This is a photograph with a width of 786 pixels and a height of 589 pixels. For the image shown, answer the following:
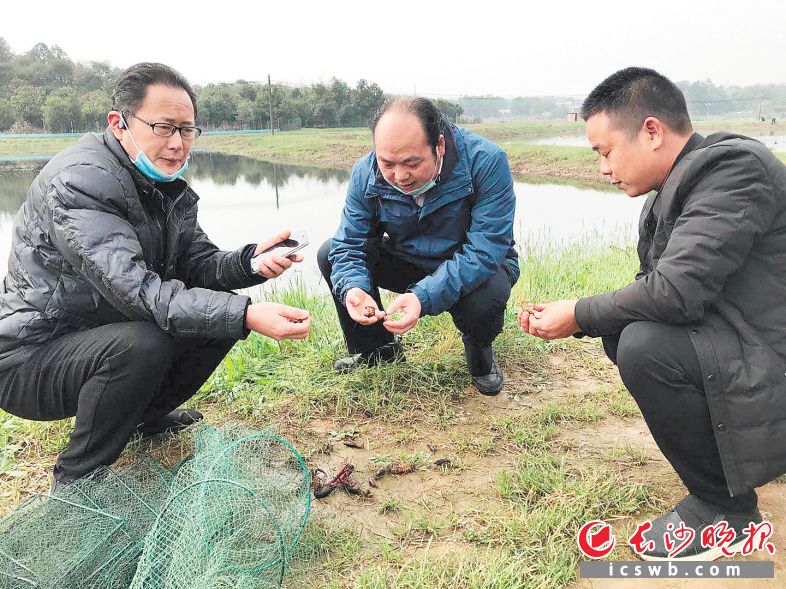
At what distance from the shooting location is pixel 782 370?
1776mm

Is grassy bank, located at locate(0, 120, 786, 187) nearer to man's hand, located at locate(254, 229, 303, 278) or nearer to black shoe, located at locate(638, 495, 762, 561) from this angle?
man's hand, located at locate(254, 229, 303, 278)

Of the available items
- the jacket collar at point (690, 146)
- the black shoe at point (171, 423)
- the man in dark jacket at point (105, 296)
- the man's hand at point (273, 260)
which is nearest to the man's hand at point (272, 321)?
the man in dark jacket at point (105, 296)

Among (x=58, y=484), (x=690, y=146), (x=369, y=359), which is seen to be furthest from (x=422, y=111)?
(x=58, y=484)

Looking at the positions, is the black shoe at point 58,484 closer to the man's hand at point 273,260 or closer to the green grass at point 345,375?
the green grass at point 345,375

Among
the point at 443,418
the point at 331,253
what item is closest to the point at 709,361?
the point at 443,418

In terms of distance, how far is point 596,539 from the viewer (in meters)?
1.99

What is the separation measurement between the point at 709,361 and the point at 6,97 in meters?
19.2

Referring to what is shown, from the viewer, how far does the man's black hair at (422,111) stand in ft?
9.01

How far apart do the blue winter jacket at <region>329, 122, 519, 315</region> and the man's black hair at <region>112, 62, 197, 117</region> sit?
1125mm

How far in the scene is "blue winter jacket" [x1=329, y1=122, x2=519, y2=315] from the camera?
2.93 meters

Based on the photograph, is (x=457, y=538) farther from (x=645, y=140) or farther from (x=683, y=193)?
(x=645, y=140)

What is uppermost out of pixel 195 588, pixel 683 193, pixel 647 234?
pixel 683 193

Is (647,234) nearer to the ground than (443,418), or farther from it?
farther from it

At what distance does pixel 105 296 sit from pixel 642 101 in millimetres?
2066
